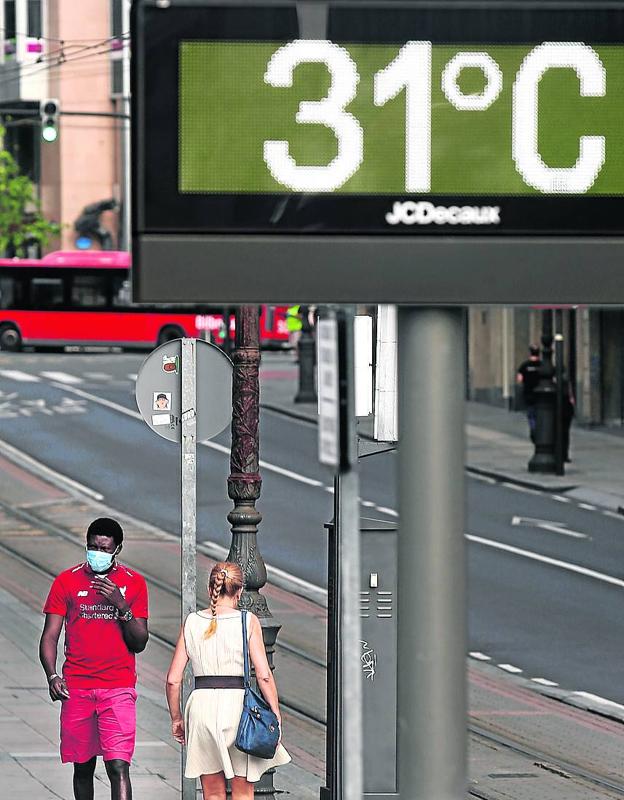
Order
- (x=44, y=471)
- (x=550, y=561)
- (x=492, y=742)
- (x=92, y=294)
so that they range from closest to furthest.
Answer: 1. (x=492, y=742)
2. (x=550, y=561)
3. (x=44, y=471)
4. (x=92, y=294)

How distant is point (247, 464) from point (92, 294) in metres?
41.9

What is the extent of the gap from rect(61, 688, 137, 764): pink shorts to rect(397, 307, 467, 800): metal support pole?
12.8 feet

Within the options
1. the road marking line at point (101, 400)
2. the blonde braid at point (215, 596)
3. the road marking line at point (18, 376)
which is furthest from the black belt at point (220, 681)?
the road marking line at point (18, 376)

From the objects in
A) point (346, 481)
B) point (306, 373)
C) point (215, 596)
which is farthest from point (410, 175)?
point (306, 373)

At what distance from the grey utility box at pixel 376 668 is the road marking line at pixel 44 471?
56.7 feet

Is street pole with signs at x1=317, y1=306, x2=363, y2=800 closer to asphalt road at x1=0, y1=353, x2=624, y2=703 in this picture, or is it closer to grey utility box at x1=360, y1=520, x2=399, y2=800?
grey utility box at x1=360, y1=520, x2=399, y2=800

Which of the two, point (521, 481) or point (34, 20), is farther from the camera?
point (34, 20)

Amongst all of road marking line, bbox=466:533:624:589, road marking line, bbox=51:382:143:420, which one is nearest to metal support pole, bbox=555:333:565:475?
road marking line, bbox=466:533:624:589

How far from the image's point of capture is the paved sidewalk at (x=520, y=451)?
31.2m

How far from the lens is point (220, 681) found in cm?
952

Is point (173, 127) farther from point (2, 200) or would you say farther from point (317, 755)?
point (2, 200)

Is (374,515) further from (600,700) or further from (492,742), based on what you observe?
(600,700)

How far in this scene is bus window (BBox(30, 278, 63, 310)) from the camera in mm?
54062

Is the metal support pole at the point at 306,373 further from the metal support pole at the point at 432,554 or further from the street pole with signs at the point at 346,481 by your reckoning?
the street pole with signs at the point at 346,481
